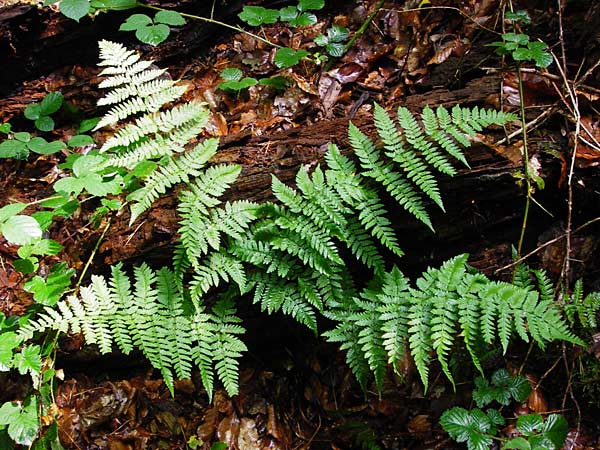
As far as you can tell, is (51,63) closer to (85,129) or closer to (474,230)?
(85,129)

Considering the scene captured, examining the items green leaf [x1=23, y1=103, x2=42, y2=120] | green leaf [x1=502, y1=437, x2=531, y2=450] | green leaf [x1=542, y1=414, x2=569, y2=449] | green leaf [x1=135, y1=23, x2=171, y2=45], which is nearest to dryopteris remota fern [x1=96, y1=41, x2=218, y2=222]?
green leaf [x1=135, y1=23, x2=171, y2=45]

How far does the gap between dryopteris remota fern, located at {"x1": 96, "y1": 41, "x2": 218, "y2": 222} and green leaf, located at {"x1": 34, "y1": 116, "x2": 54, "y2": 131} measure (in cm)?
134

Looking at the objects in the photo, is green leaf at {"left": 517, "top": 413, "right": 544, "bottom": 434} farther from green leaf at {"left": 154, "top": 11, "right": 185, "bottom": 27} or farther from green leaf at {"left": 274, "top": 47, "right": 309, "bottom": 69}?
Answer: green leaf at {"left": 154, "top": 11, "right": 185, "bottom": 27}

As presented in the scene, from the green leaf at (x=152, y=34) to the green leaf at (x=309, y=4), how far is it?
3.22 feet

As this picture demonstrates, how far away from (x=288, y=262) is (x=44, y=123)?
8.03ft

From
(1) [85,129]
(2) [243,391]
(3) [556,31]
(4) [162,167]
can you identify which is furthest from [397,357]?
(1) [85,129]

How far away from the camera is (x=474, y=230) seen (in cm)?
281

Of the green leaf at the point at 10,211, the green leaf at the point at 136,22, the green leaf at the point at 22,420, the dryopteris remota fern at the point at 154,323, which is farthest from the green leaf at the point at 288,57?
the green leaf at the point at 22,420

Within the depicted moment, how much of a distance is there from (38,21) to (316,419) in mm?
3697

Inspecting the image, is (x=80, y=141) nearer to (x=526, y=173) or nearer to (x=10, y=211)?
(x=10, y=211)

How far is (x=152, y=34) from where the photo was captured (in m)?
3.52

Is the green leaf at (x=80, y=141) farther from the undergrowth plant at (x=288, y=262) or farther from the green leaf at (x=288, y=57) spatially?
the green leaf at (x=288, y=57)

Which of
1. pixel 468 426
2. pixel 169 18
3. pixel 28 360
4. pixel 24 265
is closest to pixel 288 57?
pixel 169 18

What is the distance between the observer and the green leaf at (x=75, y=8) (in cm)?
331
